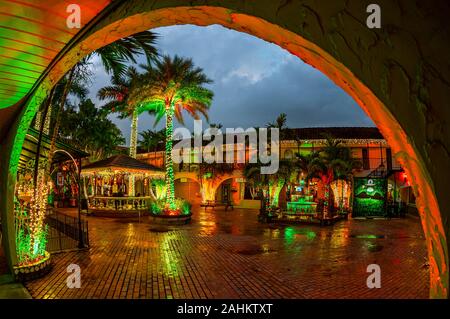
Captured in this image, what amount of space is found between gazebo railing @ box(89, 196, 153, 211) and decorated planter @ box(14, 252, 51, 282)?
46.4 ft

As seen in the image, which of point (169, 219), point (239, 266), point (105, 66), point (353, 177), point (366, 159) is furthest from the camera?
point (366, 159)

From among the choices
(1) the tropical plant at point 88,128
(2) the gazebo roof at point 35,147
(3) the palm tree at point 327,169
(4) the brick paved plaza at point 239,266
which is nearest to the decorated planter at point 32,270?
(4) the brick paved plaza at point 239,266

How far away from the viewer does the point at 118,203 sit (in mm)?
22000

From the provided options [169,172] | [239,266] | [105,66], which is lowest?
[239,266]

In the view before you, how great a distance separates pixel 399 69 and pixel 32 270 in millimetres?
7904

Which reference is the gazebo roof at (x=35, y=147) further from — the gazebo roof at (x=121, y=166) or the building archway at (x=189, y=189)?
the building archway at (x=189, y=189)

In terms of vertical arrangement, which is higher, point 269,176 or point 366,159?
point 366,159

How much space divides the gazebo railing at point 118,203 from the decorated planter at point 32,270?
14.1m

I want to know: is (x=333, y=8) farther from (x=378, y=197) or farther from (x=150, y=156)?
(x=150, y=156)

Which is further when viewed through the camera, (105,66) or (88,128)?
(88,128)

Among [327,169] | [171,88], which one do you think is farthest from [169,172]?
[327,169]

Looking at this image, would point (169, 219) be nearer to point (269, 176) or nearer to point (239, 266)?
point (269, 176)

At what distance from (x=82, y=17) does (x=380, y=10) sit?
306 centimetres

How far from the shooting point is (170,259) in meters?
8.99
